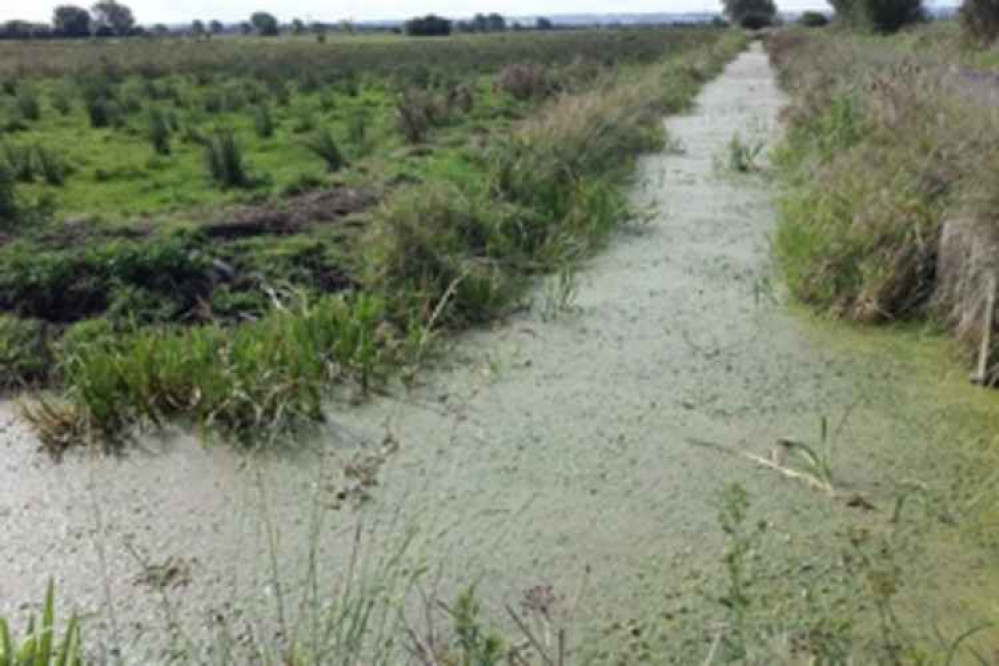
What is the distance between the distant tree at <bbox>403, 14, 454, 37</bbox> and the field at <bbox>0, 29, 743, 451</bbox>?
33166 mm

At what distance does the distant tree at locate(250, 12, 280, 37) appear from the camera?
46.0m

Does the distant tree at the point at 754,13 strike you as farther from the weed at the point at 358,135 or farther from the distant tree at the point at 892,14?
the weed at the point at 358,135

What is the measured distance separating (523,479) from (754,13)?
55.0 meters

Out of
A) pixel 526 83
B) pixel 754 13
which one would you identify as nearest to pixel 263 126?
pixel 526 83

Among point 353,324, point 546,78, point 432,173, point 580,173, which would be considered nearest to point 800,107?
point 580,173

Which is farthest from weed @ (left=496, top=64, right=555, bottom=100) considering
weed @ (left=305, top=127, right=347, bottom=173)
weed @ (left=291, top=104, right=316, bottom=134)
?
weed @ (left=305, top=127, right=347, bottom=173)

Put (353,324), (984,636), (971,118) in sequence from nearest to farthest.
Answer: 1. (984,636)
2. (353,324)
3. (971,118)

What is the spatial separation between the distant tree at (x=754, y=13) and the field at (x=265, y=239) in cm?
4665

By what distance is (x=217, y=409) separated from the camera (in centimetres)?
301

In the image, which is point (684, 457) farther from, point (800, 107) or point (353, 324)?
point (800, 107)

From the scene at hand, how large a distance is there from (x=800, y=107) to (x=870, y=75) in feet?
A: 2.57

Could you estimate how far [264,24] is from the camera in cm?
4897

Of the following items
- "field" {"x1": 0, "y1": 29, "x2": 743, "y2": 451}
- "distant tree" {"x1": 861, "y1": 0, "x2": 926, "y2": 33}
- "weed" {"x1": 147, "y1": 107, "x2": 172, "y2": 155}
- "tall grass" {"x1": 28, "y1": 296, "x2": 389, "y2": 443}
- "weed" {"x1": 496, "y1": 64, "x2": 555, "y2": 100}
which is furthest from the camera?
"distant tree" {"x1": 861, "y1": 0, "x2": 926, "y2": 33}

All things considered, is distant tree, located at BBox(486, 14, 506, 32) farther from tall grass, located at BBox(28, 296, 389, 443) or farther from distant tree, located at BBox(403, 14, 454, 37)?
tall grass, located at BBox(28, 296, 389, 443)
